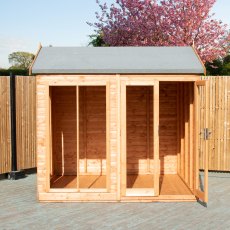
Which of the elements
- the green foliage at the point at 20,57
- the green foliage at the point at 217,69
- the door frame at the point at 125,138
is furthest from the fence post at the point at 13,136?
the green foliage at the point at 20,57

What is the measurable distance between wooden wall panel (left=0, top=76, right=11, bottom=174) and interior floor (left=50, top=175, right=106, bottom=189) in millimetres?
1392

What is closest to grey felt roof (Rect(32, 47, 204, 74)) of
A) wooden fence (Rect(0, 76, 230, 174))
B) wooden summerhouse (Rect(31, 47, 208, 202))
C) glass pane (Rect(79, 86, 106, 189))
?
wooden summerhouse (Rect(31, 47, 208, 202))

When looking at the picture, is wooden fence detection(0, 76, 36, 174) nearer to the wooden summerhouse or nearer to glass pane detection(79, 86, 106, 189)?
the wooden summerhouse

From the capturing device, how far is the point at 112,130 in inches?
312

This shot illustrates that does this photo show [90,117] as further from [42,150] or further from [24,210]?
[24,210]

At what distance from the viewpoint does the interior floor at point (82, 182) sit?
897 cm

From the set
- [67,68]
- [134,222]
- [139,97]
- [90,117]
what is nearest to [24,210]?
[134,222]

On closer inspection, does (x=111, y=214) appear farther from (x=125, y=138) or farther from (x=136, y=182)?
(x=136, y=182)

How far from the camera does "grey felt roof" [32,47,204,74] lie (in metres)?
7.73

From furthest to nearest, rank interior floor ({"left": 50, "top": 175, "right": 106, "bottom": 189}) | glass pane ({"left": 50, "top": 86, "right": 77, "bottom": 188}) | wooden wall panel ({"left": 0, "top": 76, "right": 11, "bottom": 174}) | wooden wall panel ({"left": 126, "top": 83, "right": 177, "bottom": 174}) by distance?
wooden wall panel ({"left": 126, "top": 83, "right": 177, "bottom": 174}) < glass pane ({"left": 50, "top": 86, "right": 77, "bottom": 188}) < wooden wall panel ({"left": 0, "top": 76, "right": 11, "bottom": 174}) < interior floor ({"left": 50, "top": 175, "right": 106, "bottom": 189})

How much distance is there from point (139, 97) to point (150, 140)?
1168 mm

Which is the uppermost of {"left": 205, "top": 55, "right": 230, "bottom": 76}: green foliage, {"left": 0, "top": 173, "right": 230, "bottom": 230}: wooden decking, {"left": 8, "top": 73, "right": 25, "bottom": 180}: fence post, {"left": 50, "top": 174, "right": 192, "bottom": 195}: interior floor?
{"left": 205, "top": 55, "right": 230, "bottom": 76}: green foliage

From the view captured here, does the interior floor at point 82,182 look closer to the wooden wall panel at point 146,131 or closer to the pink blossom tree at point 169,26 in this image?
the wooden wall panel at point 146,131

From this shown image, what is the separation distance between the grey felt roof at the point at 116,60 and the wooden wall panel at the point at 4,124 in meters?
1.97
